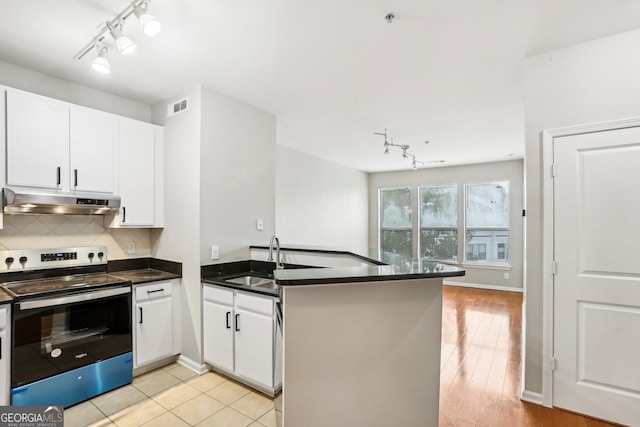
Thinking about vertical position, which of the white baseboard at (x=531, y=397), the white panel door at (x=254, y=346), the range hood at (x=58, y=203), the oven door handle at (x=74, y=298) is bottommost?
the white baseboard at (x=531, y=397)

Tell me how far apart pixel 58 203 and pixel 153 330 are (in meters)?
1.33

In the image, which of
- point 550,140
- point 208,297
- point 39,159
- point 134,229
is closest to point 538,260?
point 550,140

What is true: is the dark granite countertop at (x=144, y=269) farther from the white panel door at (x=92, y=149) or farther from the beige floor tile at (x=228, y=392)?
the beige floor tile at (x=228, y=392)

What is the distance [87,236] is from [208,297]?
1.31m

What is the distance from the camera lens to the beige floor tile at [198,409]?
2.16 m

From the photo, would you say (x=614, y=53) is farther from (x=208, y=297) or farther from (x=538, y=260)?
(x=208, y=297)

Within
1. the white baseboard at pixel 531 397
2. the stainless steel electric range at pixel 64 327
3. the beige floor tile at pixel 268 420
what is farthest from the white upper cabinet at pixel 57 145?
the white baseboard at pixel 531 397

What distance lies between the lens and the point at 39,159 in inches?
92.6

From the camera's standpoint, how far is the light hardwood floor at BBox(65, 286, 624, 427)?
6.89 ft

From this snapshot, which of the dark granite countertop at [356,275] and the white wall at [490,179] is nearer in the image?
the dark granite countertop at [356,275]

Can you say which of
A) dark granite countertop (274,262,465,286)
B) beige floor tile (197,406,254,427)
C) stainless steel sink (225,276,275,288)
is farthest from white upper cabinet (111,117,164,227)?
Result: dark granite countertop (274,262,465,286)

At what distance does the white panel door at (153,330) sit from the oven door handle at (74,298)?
9.6 inches

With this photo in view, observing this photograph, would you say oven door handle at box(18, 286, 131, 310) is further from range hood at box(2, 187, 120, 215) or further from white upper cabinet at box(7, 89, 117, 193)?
white upper cabinet at box(7, 89, 117, 193)

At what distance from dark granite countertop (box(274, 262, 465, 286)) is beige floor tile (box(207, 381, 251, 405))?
1.54 metres
